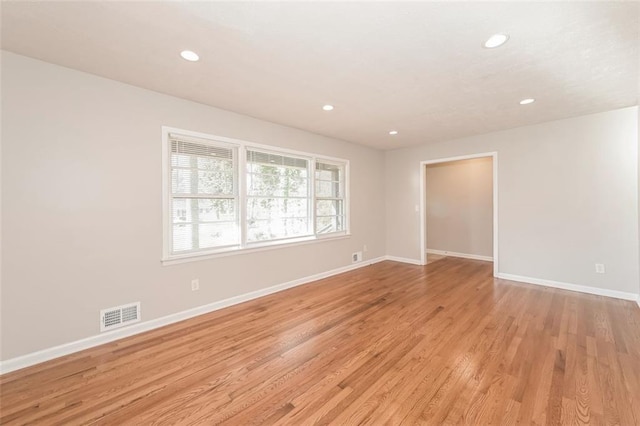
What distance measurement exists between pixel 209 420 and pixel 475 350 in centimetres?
224

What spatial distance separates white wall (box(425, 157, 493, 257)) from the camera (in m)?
6.05

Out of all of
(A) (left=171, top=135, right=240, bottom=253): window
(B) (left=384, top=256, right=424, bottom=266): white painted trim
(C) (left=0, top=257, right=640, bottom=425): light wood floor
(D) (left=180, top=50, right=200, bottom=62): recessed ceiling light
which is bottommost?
(C) (left=0, top=257, right=640, bottom=425): light wood floor

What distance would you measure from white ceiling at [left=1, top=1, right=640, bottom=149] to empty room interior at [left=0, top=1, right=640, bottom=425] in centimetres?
2

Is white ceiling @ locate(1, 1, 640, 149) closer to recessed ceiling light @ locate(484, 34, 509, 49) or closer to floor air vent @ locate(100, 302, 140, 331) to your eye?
recessed ceiling light @ locate(484, 34, 509, 49)

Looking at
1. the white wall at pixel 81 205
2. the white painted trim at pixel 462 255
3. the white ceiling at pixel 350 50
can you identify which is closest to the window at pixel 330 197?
the white ceiling at pixel 350 50

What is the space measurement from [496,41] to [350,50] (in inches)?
44.2

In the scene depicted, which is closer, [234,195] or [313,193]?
[234,195]

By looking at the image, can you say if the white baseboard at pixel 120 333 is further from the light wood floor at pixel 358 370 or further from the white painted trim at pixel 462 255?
the white painted trim at pixel 462 255

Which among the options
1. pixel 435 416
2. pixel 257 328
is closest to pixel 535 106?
pixel 435 416

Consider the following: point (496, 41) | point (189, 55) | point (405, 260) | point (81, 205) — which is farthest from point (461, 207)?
point (81, 205)

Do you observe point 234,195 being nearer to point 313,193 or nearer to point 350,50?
point 313,193

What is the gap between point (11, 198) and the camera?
7.07ft

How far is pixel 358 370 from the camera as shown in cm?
211

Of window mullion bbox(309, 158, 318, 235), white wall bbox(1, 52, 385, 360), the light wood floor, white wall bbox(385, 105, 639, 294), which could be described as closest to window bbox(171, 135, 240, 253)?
white wall bbox(1, 52, 385, 360)
